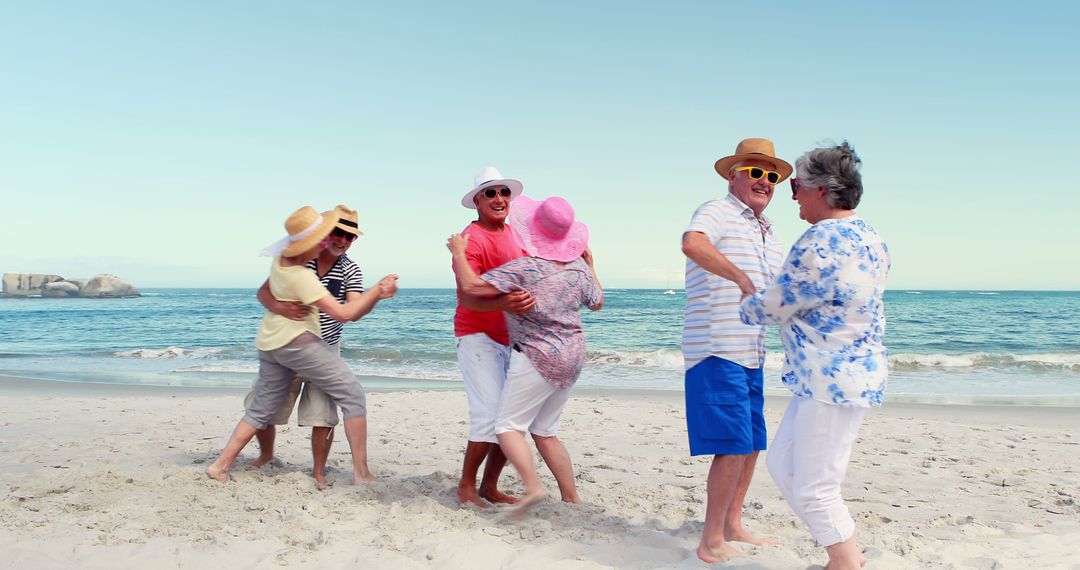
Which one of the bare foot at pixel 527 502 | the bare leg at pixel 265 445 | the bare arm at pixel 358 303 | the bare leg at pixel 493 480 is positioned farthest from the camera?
the bare leg at pixel 265 445

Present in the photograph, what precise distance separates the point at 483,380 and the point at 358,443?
108 cm

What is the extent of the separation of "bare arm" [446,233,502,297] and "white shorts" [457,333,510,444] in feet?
1.44

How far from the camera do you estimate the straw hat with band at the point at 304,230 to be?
384cm

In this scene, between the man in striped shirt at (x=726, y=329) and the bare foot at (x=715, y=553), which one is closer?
the man in striped shirt at (x=726, y=329)

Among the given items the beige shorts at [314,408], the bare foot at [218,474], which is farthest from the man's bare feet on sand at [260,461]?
the beige shorts at [314,408]

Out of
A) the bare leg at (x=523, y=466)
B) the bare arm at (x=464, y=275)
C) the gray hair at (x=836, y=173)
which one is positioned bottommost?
the bare leg at (x=523, y=466)

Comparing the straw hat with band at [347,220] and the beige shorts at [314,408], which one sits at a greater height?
the straw hat with band at [347,220]

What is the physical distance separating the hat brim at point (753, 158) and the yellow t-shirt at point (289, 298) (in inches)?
82.3

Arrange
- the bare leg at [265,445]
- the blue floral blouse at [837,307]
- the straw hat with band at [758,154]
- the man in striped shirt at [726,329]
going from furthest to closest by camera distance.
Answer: the bare leg at [265,445]
the straw hat with band at [758,154]
the man in striped shirt at [726,329]
the blue floral blouse at [837,307]

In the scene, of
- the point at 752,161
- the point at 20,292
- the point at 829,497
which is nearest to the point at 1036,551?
the point at 829,497

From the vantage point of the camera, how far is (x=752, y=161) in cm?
319

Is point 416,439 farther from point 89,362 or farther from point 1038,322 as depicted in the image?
point 1038,322

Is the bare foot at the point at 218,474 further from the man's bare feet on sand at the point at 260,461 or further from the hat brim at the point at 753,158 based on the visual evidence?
the hat brim at the point at 753,158

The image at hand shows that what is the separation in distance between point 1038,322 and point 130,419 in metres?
33.6
